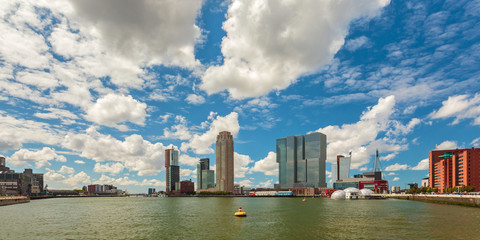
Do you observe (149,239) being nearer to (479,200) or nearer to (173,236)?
(173,236)

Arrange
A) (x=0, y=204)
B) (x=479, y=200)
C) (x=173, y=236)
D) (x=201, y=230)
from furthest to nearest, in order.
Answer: (x=0, y=204), (x=479, y=200), (x=201, y=230), (x=173, y=236)

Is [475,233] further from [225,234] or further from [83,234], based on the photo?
[83,234]

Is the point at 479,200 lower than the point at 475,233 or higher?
lower

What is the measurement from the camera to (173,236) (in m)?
67.8

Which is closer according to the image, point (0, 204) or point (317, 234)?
point (317, 234)

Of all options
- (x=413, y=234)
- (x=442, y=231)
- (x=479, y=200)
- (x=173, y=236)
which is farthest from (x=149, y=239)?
(x=479, y=200)

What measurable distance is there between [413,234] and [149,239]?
55997 millimetres

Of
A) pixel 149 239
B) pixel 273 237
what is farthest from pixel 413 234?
pixel 149 239

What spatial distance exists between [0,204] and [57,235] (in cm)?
15410

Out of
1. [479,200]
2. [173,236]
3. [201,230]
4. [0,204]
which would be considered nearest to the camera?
[173,236]

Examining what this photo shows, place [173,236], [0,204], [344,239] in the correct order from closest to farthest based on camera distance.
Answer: [344,239] → [173,236] → [0,204]

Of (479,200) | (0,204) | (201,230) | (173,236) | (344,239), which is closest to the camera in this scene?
(344,239)

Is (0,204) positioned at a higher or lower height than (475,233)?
lower

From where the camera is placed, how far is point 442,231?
7038 cm
